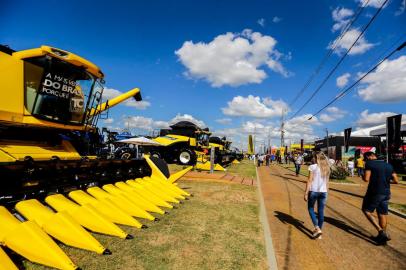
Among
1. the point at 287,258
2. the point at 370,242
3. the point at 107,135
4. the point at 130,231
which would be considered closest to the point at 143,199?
the point at 130,231

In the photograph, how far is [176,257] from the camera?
170 inches

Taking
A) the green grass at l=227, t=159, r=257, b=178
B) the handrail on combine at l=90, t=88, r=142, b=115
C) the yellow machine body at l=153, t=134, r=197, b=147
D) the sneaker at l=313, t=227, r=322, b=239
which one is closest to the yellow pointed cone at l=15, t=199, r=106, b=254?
the sneaker at l=313, t=227, r=322, b=239

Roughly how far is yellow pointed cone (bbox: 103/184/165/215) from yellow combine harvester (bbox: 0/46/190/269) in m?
0.02

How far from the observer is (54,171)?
5.44 metres

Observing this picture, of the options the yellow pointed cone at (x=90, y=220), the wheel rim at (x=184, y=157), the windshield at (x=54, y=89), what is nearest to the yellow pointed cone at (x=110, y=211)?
the yellow pointed cone at (x=90, y=220)

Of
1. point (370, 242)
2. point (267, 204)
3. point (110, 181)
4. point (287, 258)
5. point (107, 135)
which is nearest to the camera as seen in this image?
point (287, 258)

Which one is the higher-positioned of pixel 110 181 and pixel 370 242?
pixel 110 181

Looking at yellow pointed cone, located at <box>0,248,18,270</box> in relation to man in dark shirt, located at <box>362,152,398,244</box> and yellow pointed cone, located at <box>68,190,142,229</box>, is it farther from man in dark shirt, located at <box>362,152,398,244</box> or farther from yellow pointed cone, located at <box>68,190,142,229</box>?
man in dark shirt, located at <box>362,152,398,244</box>

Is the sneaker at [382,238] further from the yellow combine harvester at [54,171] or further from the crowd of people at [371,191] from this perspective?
the yellow combine harvester at [54,171]

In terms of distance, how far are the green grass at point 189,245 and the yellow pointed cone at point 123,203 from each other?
30 centimetres

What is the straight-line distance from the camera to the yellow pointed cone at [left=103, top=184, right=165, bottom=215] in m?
6.46

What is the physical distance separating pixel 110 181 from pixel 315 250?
5.14 metres

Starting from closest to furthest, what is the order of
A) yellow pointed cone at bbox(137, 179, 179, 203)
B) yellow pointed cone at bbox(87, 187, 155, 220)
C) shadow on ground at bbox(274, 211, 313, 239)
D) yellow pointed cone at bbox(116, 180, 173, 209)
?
1. yellow pointed cone at bbox(87, 187, 155, 220)
2. shadow on ground at bbox(274, 211, 313, 239)
3. yellow pointed cone at bbox(116, 180, 173, 209)
4. yellow pointed cone at bbox(137, 179, 179, 203)

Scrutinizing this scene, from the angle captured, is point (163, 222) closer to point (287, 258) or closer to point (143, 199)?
point (143, 199)
